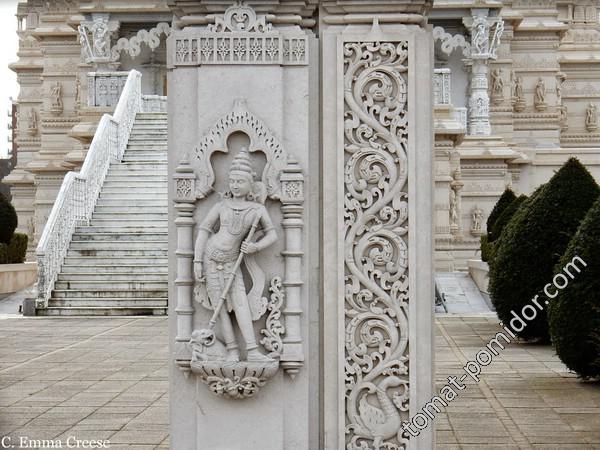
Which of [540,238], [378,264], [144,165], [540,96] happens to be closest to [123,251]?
[144,165]

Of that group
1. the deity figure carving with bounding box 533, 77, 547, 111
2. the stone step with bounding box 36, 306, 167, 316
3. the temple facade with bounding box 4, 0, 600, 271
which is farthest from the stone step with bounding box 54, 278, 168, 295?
the deity figure carving with bounding box 533, 77, 547, 111

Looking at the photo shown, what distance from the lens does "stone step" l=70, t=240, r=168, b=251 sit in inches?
771

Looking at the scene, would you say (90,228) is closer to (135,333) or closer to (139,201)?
(139,201)

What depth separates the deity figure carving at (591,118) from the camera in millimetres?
39844

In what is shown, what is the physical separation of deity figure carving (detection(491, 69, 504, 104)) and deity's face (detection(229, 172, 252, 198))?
99.5 ft

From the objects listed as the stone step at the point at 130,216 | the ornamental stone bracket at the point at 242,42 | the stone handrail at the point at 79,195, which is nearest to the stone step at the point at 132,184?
the stone handrail at the point at 79,195

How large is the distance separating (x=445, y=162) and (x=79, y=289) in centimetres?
1127

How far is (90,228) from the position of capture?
2019cm

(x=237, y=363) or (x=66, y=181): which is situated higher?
(x=66, y=181)

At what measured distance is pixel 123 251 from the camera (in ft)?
64.2

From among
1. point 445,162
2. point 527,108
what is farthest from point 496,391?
point 527,108

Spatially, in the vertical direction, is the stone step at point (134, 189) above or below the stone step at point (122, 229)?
above

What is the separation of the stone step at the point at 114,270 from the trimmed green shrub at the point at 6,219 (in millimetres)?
2276

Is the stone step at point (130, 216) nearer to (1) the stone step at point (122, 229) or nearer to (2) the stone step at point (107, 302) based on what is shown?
(1) the stone step at point (122, 229)
